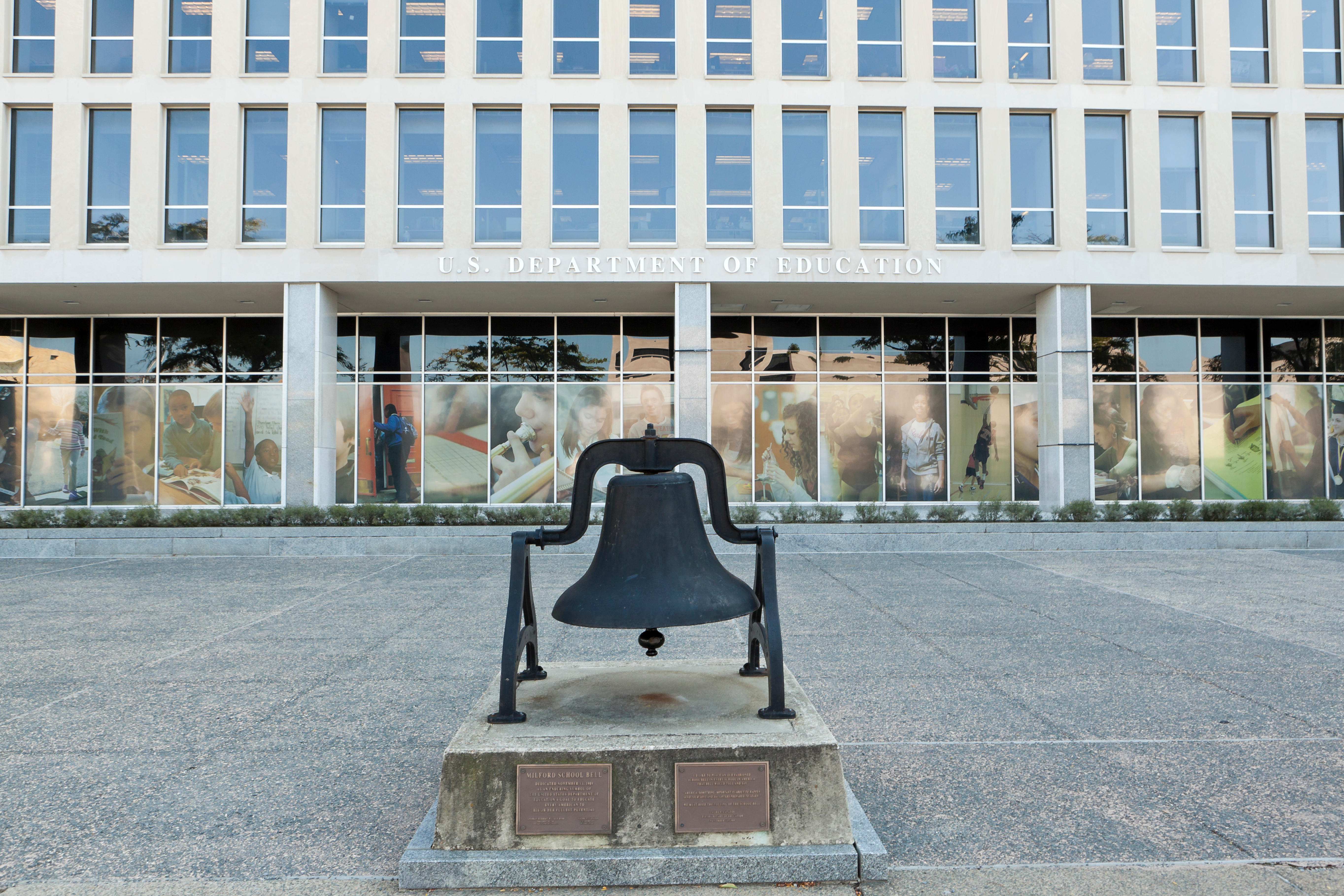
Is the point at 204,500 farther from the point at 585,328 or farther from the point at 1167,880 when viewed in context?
the point at 1167,880

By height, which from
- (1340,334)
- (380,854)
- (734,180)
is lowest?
(380,854)

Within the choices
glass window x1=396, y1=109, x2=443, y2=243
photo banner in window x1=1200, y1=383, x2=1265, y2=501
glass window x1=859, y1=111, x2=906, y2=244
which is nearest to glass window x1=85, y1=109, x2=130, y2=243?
glass window x1=396, y1=109, x2=443, y2=243

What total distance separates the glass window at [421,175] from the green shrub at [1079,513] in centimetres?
1459

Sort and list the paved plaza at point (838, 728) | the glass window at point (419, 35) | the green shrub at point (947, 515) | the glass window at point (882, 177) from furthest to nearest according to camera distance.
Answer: the glass window at point (882, 177), the glass window at point (419, 35), the green shrub at point (947, 515), the paved plaza at point (838, 728)

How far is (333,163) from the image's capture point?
768 inches

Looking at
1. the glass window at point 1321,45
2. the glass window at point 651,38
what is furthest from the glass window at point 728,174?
the glass window at point 1321,45

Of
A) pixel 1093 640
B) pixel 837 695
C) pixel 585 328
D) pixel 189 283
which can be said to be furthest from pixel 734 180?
pixel 837 695

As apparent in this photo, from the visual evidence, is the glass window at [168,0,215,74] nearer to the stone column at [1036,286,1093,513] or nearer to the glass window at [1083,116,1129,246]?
the stone column at [1036,286,1093,513]

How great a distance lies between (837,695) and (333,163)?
18192 mm

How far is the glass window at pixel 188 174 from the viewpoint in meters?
19.2

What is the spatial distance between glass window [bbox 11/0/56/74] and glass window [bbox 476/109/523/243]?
31.7 feet

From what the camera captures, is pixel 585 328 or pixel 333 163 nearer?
pixel 333 163

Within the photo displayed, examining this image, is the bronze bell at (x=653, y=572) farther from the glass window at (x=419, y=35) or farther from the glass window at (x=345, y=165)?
the glass window at (x=419, y=35)

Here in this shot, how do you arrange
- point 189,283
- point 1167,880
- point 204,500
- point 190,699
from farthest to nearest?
point 204,500 < point 189,283 < point 190,699 < point 1167,880
